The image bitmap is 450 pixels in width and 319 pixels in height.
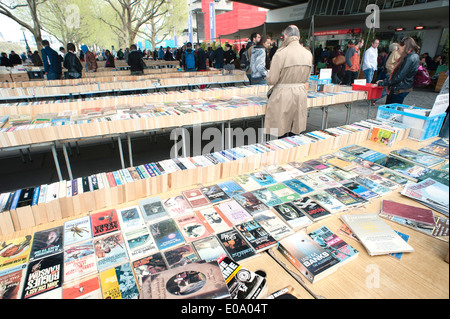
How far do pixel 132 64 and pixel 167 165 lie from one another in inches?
326

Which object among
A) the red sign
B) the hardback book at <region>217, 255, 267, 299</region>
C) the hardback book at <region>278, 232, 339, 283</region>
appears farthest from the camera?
the red sign

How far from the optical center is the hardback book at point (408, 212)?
58.1 inches

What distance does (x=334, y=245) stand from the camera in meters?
1.32

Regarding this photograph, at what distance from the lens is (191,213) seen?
5.19 feet

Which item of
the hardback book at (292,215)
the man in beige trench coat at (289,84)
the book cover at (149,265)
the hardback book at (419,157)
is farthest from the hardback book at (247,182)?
the man in beige trench coat at (289,84)

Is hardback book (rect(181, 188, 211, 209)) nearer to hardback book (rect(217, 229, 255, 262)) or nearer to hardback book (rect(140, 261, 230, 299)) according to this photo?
hardback book (rect(217, 229, 255, 262))

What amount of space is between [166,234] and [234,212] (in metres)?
0.43

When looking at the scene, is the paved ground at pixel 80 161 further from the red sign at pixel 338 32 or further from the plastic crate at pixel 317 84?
the red sign at pixel 338 32

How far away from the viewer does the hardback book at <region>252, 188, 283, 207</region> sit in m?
1.68

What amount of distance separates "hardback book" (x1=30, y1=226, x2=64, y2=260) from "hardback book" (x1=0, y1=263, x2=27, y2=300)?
0.08 meters

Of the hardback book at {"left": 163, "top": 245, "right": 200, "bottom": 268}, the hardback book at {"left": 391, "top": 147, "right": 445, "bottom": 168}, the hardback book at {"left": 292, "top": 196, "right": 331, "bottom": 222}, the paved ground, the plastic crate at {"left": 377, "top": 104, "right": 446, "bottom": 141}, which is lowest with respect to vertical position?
the paved ground

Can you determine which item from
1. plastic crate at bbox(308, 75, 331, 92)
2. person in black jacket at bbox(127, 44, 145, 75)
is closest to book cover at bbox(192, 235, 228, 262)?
plastic crate at bbox(308, 75, 331, 92)

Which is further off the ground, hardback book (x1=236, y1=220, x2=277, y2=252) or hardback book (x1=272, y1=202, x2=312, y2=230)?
hardback book (x1=272, y1=202, x2=312, y2=230)

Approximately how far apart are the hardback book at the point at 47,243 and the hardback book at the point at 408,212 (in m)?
1.88
